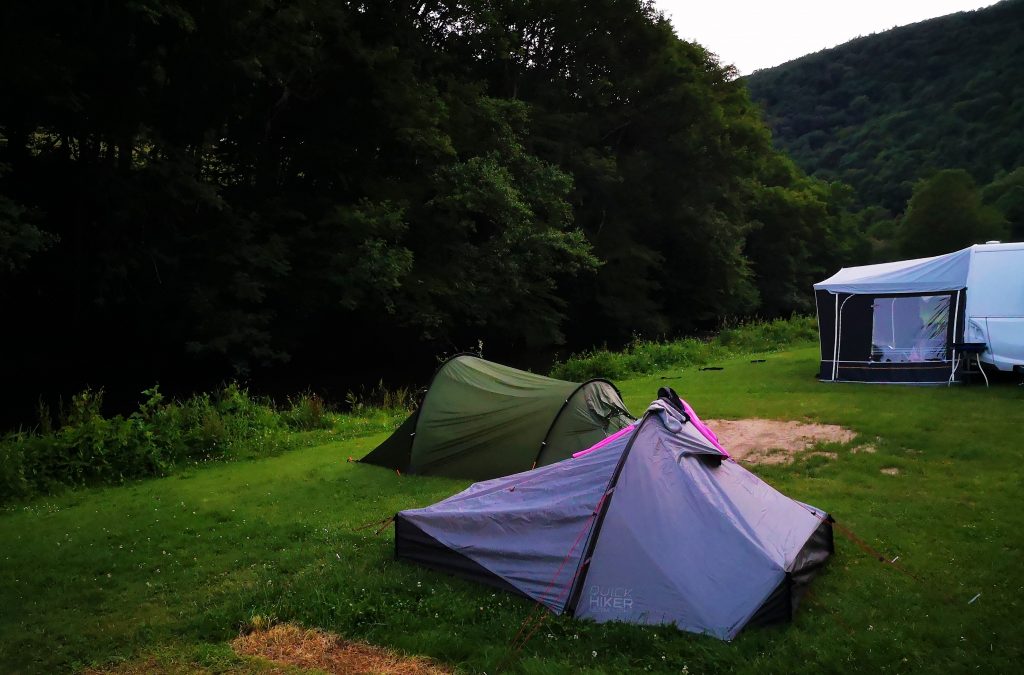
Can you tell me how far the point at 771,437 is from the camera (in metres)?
10.7

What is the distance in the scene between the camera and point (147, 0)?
16.3m

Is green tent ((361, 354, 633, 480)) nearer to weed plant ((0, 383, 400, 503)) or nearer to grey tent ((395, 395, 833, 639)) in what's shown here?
grey tent ((395, 395, 833, 639))

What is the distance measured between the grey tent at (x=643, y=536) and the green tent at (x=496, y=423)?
8.47ft

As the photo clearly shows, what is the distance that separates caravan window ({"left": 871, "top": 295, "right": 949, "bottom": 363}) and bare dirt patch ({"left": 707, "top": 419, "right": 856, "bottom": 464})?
535cm

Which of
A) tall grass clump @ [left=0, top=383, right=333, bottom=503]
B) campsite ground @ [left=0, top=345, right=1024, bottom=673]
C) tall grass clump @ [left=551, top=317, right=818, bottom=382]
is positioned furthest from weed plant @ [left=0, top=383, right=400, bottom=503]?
tall grass clump @ [left=551, top=317, right=818, bottom=382]

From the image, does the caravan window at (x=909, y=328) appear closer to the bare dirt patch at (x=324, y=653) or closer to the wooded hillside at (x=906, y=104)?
the bare dirt patch at (x=324, y=653)

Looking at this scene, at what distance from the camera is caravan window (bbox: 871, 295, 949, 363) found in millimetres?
15188

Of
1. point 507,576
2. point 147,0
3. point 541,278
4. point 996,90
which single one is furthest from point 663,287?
point 996,90

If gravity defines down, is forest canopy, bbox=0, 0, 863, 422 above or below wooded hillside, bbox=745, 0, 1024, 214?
below

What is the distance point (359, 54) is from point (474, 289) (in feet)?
25.1

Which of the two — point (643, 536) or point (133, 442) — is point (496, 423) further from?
point (133, 442)

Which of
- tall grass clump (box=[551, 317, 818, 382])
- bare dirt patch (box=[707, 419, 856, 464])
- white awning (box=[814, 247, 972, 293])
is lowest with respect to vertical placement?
tall grass clump (box=[551, 317, 818, 382])

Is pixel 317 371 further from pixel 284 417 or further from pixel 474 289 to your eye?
pixel 284 417

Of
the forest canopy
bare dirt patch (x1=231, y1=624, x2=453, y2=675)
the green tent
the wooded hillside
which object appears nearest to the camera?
bare dirt patch (x1=231, y1=624, x2=453, y2=675)
